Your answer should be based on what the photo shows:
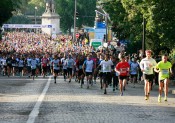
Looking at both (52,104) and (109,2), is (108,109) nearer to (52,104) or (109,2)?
(52,104)

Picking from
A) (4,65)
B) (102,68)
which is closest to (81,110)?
(102,68)

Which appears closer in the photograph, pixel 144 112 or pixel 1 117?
pixel 1 117

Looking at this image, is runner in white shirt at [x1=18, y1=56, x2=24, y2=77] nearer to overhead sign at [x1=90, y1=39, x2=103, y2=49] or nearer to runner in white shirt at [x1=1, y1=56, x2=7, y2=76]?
runner in white shirt at [x1=1, y1=56, x2=7, y2=76]

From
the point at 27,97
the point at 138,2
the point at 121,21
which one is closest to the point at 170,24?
the point at 138,2

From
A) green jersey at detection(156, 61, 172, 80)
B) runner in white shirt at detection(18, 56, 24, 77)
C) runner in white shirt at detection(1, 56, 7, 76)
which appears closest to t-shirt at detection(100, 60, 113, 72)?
green jersey at detection(156, 61, 172, 80)

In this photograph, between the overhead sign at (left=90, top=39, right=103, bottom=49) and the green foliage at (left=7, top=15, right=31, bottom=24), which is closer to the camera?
the overhead sign at (left=90, top=39, right=103, bottom=49)

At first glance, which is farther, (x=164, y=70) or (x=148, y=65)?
(x=148, y=65)

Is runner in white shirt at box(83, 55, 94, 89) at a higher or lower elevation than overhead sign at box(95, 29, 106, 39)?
lower

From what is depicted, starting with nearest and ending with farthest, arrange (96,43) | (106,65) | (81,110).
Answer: (81,110), (106,65), (96,43)

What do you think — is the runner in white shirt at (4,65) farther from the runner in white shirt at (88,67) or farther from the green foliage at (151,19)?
the runner in white shirt at (88,67)

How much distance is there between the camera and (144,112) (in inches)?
708

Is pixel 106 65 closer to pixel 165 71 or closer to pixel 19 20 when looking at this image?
pixel 165 71

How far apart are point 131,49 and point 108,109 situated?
1191 inches

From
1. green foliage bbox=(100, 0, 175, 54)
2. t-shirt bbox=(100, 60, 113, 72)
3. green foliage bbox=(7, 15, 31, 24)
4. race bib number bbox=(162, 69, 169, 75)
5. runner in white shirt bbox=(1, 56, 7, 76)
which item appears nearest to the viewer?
race bib number bbox=(162, 69, 169, 75)
